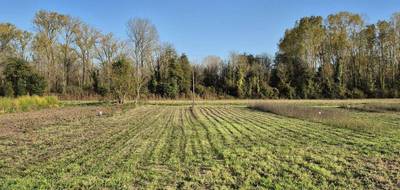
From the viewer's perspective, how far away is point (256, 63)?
4850cm

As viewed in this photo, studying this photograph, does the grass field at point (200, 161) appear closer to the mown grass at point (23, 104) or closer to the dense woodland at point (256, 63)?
the mown grass at point (23, 104)

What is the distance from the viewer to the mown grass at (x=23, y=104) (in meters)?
19.9

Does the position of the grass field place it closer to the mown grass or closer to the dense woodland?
the mown grass

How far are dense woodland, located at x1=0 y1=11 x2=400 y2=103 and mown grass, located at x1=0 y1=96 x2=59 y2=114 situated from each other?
1619cm

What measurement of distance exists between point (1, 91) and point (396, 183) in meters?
40.1

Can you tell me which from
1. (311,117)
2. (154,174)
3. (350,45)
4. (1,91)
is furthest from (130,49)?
(154,174)

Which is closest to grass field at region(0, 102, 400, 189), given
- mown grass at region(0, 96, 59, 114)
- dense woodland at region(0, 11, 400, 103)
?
mown grass at region(0, 96, 59, 114)

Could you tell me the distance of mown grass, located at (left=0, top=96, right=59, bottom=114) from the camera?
65.4ft

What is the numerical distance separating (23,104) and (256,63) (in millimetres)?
33852

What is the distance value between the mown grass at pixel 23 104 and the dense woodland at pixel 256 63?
16188mm

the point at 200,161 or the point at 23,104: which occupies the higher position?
the point at 23,104

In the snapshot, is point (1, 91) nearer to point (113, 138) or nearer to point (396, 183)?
point (113, 138)

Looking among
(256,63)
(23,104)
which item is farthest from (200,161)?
(256,63)

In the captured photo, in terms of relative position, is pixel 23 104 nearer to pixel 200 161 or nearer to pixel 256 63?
pixel 200 161
